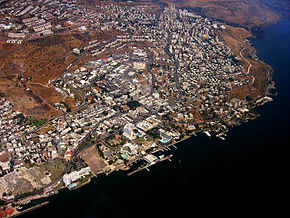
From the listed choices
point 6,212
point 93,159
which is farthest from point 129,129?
point 6,212

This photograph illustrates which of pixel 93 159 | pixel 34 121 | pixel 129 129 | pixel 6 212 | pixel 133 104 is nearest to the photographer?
pixel 6 212

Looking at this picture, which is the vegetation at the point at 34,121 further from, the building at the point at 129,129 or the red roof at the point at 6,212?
the red roof at the point at 6,212

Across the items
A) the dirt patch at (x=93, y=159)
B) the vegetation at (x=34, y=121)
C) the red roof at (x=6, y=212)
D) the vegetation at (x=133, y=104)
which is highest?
the vegetation at (x=133, y=104)

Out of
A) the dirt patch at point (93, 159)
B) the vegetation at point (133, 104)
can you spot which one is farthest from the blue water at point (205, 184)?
the vegetation at point (133, 104)

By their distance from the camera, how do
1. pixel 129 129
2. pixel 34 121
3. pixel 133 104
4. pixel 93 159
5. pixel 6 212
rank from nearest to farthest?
pixel 6 212 < pixel 93 159 < pixel 129 129 < pixel 34 121 < pixel 133 104

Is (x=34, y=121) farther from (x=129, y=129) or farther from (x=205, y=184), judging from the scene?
(x=205, y=184)

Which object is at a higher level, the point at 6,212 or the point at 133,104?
the point at 133,104

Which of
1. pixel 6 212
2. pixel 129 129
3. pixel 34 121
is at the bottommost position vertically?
pixel 6 212

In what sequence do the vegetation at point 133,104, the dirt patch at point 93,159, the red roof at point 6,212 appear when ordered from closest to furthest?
the red roof at point 6,212 → the dirt patch at point 93,159 → the vegetation at point 133,104

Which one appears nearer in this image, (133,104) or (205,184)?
(205,184)

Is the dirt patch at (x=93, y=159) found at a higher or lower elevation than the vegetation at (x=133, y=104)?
lower
